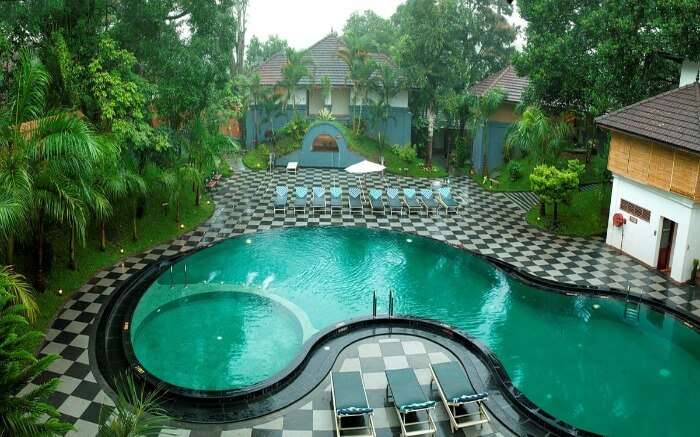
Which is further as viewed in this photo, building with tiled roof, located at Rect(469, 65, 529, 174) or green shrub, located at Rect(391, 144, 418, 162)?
green shrub, located at Rect(391, 144, 418, 162)

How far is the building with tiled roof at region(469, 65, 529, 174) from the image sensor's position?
Answer: 24.3 m

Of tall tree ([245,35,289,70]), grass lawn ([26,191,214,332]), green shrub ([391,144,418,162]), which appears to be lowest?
grass lawn ([26,191,214,332])

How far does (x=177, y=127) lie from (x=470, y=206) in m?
10.1

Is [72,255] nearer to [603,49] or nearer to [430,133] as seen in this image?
[603,49]

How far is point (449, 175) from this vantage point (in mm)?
24969

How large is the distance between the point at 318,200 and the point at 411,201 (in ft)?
10.3

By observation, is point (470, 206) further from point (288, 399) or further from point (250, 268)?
point (288, 399)

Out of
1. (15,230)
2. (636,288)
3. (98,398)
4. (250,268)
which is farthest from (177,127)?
(636,288)

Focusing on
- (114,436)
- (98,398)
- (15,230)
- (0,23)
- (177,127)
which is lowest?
(98,398)

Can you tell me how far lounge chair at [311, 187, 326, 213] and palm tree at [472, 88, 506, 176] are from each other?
7236 millimetres

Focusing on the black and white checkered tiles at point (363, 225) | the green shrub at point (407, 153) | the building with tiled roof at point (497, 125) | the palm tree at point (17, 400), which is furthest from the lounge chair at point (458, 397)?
the green shrub at point (407, 153)

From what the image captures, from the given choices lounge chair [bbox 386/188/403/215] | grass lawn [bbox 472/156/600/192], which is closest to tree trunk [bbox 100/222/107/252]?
lounge chair [bbox 386/188/403/215]

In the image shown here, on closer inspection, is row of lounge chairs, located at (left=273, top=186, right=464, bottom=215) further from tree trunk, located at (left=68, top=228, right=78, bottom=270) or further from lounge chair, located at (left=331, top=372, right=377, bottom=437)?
lounge chair, located at (left=331, top=372, right=377, bottom=437)

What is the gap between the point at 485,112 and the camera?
2278 cm
